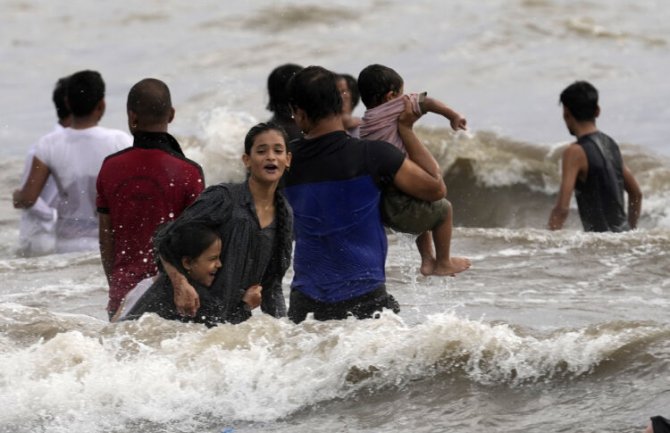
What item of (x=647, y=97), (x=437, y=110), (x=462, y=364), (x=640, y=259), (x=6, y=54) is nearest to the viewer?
(x=437, y=110)

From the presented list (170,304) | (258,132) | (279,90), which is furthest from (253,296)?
(279,90)

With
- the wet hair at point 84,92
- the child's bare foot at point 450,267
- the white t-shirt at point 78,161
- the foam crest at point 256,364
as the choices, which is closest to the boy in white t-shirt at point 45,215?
the white t-shirt at point 78,161

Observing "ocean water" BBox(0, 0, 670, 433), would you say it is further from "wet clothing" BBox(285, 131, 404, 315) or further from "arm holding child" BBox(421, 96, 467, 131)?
"arm holding child" BBox(421, 96, 467, 131)

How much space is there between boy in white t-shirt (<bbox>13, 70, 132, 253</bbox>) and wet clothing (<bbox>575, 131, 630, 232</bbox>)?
3.16 m

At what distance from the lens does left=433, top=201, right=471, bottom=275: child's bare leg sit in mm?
6984

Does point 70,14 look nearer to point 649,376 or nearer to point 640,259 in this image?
point 640,259

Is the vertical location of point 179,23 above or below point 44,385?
above

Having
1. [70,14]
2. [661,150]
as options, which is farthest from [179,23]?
[661,150]

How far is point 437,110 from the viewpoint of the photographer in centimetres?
666

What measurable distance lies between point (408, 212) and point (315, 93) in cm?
65

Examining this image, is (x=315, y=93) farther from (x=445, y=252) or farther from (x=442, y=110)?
(x=445, y=252)

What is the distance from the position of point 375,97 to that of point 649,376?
1747 mm

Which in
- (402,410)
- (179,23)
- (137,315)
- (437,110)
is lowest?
(402,410)

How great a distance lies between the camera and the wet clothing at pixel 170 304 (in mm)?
6859
